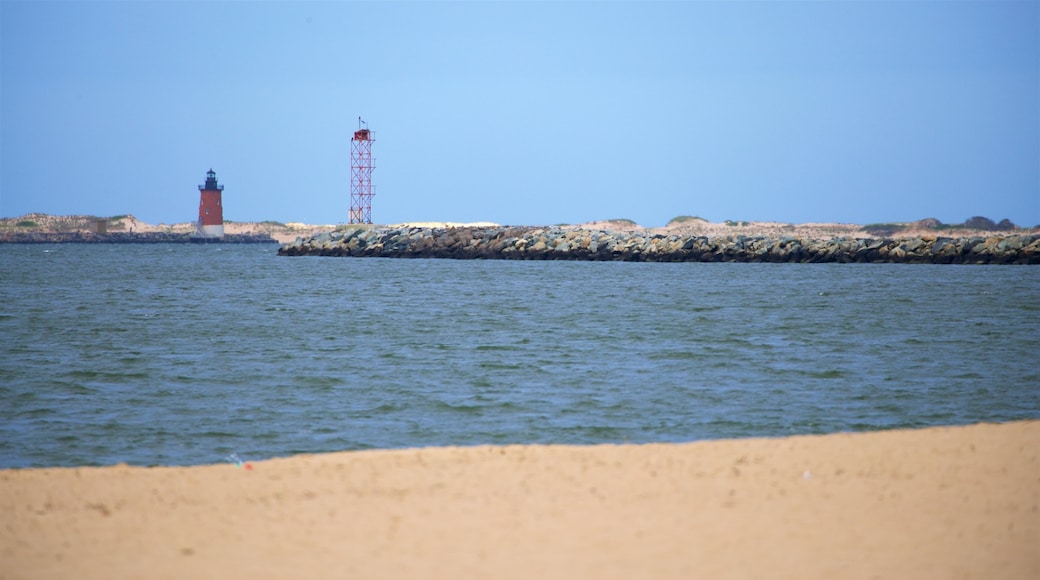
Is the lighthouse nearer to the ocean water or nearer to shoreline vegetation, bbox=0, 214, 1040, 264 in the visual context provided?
shoreline vegetation, bbox=0, 214, 1040, 264

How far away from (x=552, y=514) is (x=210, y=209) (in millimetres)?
129626

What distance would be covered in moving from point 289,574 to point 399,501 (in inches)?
63.0

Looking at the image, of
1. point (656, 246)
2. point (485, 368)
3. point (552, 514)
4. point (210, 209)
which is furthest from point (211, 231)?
point (552, 514)

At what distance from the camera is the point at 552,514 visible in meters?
7.23

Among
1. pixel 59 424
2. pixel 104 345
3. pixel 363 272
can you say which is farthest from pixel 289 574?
pixel 363 272

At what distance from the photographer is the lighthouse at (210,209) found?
12644 centimetres

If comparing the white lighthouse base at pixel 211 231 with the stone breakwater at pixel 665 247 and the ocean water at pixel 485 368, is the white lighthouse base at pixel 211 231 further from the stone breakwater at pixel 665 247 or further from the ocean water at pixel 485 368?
the ocean water at pixel 485 368

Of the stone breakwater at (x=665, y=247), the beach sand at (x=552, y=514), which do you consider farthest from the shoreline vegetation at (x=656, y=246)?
the beach sand at (x=552, y=514)

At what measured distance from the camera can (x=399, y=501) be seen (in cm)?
762

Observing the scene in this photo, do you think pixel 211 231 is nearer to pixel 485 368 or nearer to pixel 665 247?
pixel 665 247

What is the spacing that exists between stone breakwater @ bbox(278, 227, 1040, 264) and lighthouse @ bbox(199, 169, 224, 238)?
40.0m

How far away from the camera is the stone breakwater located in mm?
66000

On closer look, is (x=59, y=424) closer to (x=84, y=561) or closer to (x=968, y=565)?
(x=84, y=561)

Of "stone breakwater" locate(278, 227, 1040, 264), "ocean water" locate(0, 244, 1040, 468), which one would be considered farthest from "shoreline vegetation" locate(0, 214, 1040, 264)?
"ocean water" locate(0, 244, 1040, 468)
